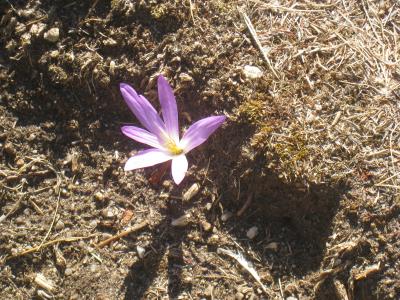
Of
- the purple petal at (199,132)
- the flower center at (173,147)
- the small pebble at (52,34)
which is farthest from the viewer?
the small pebble at (52,34)

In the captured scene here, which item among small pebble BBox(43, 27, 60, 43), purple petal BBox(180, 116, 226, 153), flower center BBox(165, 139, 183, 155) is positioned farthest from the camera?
small pebble BBox(43, 27, 60, 43)

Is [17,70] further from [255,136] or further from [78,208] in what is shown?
[255,136]

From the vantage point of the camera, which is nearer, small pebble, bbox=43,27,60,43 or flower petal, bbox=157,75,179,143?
flower petal, bbox=157,75,179,143

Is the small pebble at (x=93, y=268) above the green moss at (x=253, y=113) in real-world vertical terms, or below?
below

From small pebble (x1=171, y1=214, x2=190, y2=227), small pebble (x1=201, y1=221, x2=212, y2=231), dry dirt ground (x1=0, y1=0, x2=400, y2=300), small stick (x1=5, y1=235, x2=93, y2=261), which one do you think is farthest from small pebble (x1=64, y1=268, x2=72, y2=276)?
small pebble (x1=201, y1=221, x2=212, y2=231)

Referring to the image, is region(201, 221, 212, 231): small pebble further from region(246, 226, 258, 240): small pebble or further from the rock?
the rock

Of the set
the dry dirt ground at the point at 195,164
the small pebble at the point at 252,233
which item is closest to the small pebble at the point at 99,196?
the dry dirt ground at the point at 195,164

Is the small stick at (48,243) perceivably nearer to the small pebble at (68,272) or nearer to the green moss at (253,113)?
the small pebble at (68,272)

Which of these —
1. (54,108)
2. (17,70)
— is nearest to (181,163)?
(54,108)
